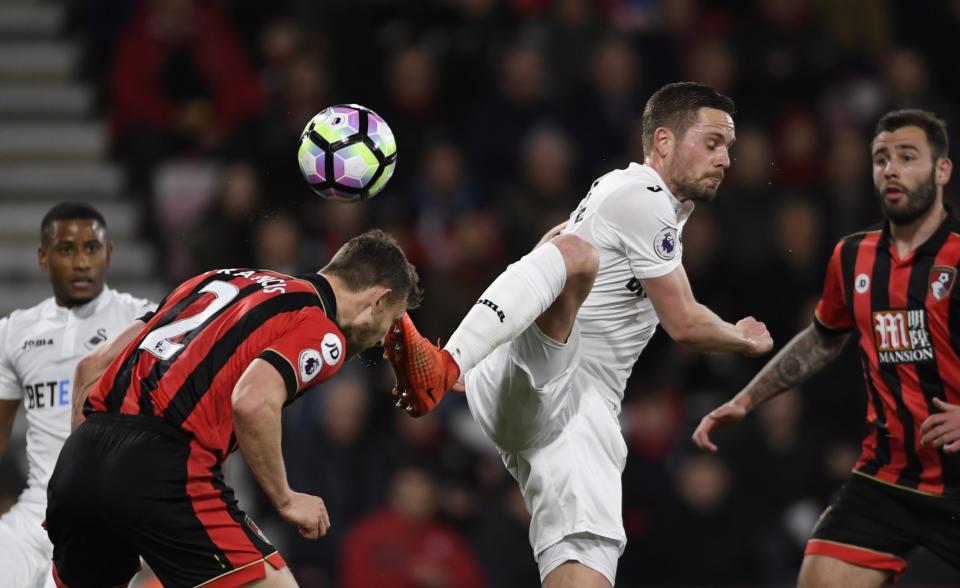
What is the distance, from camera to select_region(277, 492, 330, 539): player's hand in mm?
4312

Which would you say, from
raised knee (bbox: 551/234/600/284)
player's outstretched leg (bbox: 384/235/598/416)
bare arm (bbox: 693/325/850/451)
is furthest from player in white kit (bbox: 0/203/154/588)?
bare arm (bbox: 693/325/850/451)

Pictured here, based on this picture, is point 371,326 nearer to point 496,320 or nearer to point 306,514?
point 496,320

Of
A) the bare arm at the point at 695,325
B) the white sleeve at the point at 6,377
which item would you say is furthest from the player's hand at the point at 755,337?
the white sleeve at the point at 6,377

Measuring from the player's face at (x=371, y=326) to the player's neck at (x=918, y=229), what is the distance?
7.11 ft

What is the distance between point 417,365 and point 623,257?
91 centimetres

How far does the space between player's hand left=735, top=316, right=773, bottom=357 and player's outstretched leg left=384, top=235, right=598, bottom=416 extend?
57cm

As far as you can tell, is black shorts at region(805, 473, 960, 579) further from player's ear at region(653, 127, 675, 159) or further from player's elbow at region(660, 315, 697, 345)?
player's ear at region(653, 127, 675, 159)

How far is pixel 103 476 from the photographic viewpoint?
437 centimetres

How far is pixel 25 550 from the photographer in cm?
554

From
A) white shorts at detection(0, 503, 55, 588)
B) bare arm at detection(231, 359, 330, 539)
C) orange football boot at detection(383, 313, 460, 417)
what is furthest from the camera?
white shorts at detection(0, 503, 55, 588)

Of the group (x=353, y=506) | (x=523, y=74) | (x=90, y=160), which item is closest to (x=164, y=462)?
(x=353, y=506)

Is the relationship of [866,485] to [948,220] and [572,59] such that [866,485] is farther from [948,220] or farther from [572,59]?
[572,59]

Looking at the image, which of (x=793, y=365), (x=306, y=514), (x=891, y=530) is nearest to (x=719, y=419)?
(x=793, y=365)

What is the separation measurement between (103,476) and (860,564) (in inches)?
113
